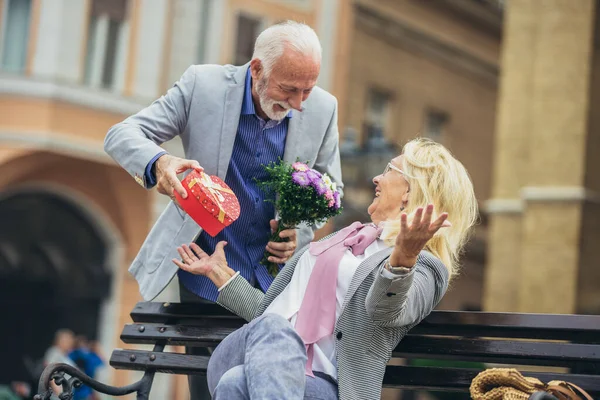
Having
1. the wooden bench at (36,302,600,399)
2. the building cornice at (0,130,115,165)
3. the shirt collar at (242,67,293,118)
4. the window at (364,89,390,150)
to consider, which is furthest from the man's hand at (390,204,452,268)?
the window at (364,89,390,150)

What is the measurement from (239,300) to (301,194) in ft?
1.59

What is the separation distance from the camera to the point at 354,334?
14.1 feet

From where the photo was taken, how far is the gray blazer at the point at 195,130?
16.8 feet

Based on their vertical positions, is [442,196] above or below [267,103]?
below

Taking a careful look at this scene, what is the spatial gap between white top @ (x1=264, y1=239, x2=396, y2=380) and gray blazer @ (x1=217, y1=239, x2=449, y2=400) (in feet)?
0.28

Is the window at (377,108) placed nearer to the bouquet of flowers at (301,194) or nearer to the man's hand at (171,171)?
the bouquet of flowers at (301,194)

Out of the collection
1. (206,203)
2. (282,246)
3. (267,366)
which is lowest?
(267,366)

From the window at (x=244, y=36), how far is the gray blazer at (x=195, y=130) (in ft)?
59.8

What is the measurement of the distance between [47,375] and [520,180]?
1765 centimetres

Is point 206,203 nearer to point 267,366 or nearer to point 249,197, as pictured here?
point 249,197

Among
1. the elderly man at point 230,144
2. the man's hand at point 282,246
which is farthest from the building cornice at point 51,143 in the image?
the man's hand at point 282,246

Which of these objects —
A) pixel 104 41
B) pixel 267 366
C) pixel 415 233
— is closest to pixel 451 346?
pixel 415 233

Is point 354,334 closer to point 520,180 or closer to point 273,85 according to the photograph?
point 273,85

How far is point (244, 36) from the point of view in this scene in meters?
23.6
